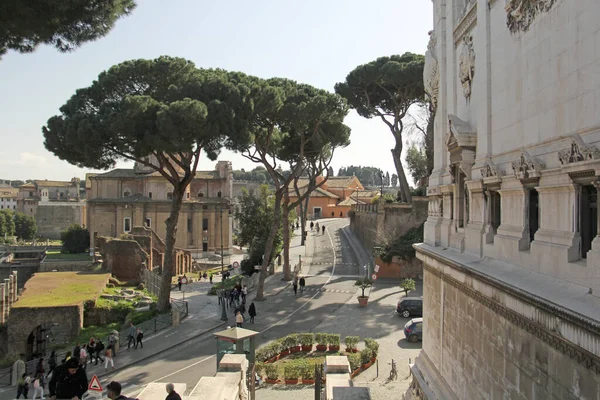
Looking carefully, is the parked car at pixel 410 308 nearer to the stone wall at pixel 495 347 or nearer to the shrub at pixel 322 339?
the shrub at pixel 322 339

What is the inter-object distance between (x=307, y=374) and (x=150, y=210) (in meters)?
38.6

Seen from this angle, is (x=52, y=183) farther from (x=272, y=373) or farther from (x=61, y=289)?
(x=272, y=373)

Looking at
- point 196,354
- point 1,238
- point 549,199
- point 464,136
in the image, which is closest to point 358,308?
point 196,354

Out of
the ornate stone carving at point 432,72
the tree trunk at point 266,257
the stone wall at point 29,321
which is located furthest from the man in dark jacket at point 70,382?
the tree trunk at point 266,257

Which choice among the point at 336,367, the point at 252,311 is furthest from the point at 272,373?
the point at 252,311

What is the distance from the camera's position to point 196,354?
17.2 metres

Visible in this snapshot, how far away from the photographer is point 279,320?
70.1 ft

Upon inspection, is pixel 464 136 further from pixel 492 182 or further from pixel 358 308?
pixel 358 308

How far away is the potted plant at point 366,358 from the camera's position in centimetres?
1504

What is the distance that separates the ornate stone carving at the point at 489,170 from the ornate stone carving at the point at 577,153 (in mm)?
1839

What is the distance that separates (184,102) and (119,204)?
3060 centimetres

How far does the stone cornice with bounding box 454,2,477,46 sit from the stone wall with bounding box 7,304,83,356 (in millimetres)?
18925

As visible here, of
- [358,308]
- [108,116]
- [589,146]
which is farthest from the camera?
[358,308]

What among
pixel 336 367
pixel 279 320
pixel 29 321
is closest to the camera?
pixel 336 367
